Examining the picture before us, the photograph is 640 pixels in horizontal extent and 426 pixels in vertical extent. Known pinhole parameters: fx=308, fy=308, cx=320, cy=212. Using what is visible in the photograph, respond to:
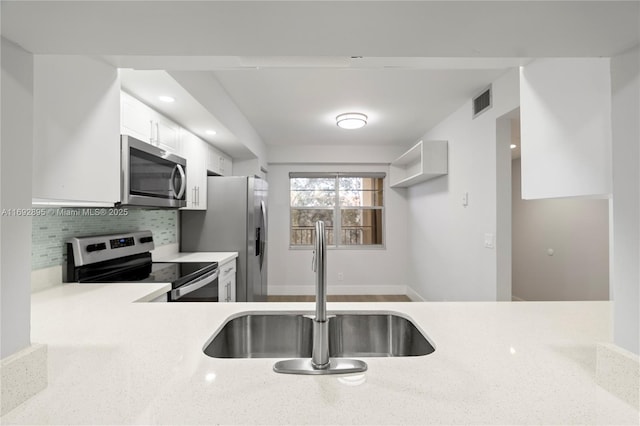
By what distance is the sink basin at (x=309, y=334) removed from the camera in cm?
118

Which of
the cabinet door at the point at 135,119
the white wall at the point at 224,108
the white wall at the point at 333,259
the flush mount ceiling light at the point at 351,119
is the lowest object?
the white wall at the point at 333,259

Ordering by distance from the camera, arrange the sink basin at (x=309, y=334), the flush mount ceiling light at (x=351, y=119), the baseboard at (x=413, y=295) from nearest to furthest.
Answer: the sink basin at (x=309, y=334)
the flush mount ceiling light at (x=351, y=119)
the baseboard at (x=413, y=295)

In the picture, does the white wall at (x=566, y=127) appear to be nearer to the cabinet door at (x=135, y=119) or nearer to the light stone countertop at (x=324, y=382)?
the light stone countertop at (x=324, y=382)

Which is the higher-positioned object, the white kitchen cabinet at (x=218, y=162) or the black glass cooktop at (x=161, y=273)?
the white kitchen cabinet at (x=218, y=162)

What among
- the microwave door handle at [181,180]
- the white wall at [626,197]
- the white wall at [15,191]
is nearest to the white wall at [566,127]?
the white wall at [626,197]

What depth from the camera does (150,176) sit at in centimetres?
208

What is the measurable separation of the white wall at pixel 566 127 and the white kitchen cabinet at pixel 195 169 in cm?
259

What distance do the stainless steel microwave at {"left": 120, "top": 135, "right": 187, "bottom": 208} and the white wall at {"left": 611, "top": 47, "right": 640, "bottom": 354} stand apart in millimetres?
2107

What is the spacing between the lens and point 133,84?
1.92 m

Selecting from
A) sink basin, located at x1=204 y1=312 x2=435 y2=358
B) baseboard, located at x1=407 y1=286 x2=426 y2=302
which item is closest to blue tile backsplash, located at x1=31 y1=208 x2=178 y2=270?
sink basin, located at x1=204 y1=312 x2=435 y2=358

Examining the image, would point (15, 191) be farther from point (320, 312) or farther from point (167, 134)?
point (167, 134)

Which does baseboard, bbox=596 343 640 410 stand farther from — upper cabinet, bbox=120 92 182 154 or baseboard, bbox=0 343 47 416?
upper cabinet, bbox=120 92 182 154

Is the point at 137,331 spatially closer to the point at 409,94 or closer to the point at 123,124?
the point at 123,124

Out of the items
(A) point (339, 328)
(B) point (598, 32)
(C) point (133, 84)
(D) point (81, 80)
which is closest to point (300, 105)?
(C) point (133, 84)
